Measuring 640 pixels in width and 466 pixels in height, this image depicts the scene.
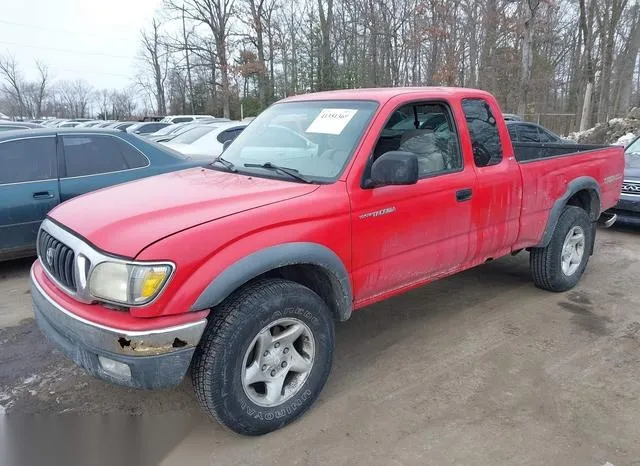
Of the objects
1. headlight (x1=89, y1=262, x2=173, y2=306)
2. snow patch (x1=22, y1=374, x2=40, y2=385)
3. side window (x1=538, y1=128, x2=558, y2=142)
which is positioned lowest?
snow patch (x1=22, y1=374, x2=40, y2=385)

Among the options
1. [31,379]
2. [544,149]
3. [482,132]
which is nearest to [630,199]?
[544,149]

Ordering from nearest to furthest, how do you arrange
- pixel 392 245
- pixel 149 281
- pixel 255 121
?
pixel 149 281 < pixel 392 245 < pixel 255 121

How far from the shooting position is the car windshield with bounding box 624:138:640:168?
25.8ft

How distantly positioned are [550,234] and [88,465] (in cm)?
408

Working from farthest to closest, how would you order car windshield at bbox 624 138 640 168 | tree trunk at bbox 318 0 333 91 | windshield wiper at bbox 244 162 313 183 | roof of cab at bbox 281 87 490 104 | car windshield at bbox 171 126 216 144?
tree trunk at bbox 318 0 333 91 < car windshield at bbox 171 126 216 144 < car windshield at bbox 624 138 640 168 < roof of cab at bbox 281 87 490 104 < windshield wiper at bbox 244 162 313 183

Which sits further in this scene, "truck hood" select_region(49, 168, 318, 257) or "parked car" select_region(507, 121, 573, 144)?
"parked car" select_region(507, 121, 573, 144)

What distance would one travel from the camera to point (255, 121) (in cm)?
415

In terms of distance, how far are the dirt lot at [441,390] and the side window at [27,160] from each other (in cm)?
148

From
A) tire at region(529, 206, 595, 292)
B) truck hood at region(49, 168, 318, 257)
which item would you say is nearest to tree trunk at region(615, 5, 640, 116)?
tire at region(529, 206, 595, 292)

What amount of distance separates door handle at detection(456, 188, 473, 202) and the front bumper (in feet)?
6.93

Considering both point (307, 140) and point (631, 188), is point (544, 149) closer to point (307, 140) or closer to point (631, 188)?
point (631, 188)

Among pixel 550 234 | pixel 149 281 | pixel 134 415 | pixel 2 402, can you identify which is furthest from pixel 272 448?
pixel 550 234

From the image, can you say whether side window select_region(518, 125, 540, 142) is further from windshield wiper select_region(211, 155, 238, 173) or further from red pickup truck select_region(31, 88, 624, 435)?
windshield wiper select_region(211, 155, 238, 173)

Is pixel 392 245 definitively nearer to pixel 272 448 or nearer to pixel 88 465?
pixel 272 448
